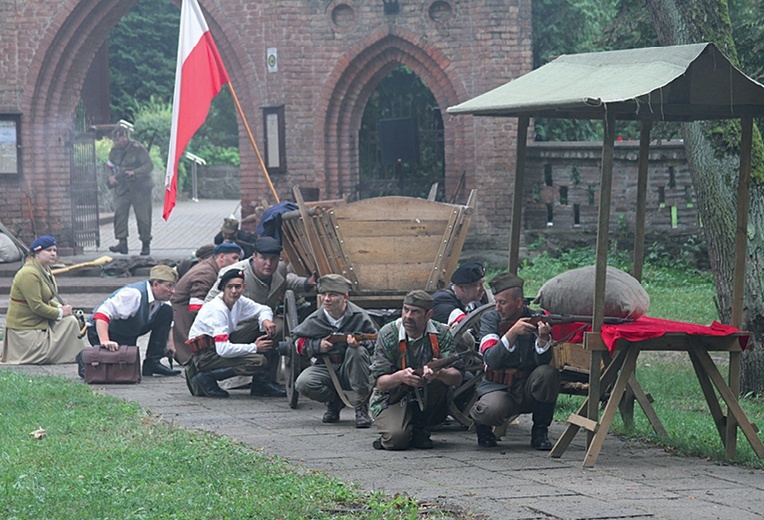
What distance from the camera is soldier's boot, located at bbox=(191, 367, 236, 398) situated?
1005 cm

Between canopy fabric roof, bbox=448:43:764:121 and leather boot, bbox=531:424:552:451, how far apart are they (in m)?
2.02

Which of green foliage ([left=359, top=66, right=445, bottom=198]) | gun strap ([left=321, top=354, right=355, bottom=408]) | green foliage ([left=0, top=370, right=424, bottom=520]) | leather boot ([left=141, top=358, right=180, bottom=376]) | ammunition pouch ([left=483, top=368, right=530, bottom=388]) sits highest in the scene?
green foliage ([left=359, top=66, right=445, bottom=198])

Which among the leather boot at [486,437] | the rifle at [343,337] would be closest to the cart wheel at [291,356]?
the rifle at [343,337]

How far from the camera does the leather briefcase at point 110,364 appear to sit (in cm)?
1073

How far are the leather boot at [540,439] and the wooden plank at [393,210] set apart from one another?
283cm

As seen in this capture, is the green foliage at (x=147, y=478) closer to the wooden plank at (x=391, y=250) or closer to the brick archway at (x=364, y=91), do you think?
the wooden plank at (x=391, y=250)

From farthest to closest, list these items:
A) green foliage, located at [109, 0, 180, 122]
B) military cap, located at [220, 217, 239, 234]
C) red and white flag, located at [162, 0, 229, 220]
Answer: green foliage, located at [109, 0, 180, 122], military cap, located at [220, 217, 239, 234], red and white flag, located at [162, 0, 229, 220]

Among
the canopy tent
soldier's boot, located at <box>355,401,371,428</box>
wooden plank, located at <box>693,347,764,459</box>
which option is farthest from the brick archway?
wooden plank, located at <box>693,347,764,459</box>

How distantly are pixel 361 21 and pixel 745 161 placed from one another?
12.6 m

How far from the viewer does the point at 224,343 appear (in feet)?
32.4

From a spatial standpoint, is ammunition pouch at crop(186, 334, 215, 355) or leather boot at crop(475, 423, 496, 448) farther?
ammunition pouch at crop(186, 334, 215, 355)

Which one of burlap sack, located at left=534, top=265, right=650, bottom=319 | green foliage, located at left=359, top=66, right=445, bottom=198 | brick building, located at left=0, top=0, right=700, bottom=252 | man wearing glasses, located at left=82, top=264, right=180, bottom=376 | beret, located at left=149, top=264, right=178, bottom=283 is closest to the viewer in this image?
burlap sack, located at left=534, top=265, right=650, bottom=319

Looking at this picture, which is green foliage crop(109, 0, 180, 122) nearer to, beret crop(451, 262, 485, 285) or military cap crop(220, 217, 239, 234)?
military cap crop(220, 217, 239, 234)

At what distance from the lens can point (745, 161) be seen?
24.9 ft
